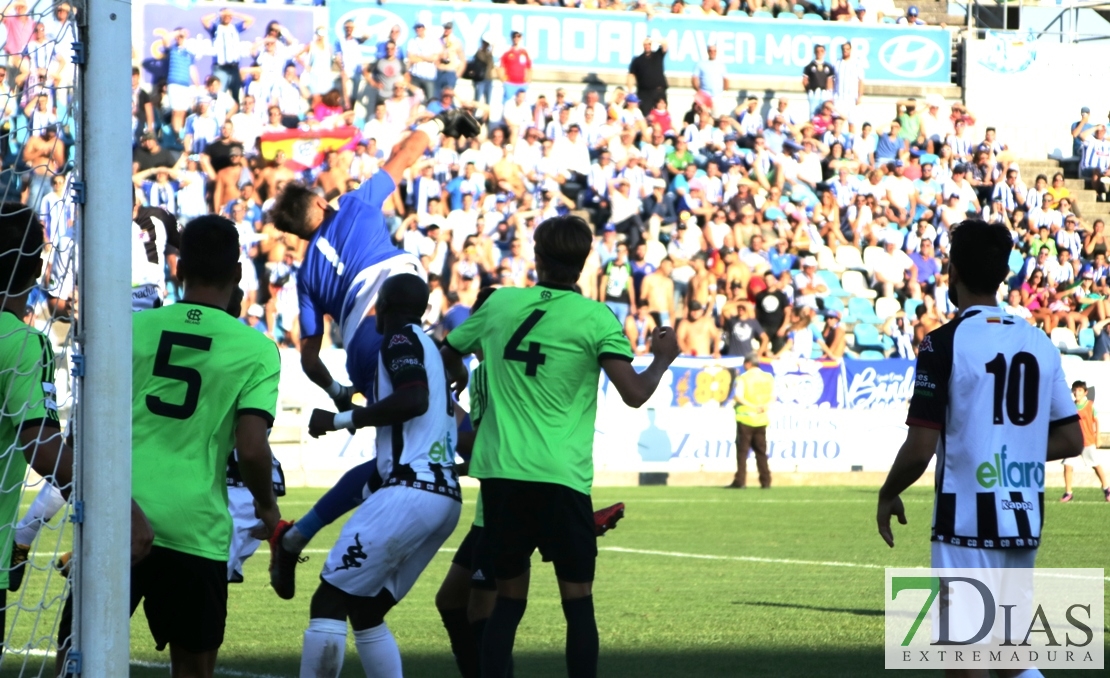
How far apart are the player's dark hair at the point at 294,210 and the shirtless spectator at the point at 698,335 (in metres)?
15.9

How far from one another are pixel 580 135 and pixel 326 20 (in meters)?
4.90

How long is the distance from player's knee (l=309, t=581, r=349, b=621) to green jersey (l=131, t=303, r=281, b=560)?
1003mm

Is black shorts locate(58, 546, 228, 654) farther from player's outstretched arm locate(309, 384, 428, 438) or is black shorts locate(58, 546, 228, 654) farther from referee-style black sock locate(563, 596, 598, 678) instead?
referee-style black sock locate(563, 596, 598, 678)

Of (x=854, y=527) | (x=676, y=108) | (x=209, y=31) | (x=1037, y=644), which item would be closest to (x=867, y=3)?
(x=676, y=108)

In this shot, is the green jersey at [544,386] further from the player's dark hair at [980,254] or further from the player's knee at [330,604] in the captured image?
the player's dark hair at [980,254]

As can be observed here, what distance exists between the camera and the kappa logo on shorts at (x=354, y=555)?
575 cm

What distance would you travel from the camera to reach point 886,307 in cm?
2470

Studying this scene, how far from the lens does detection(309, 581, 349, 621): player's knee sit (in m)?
5.84

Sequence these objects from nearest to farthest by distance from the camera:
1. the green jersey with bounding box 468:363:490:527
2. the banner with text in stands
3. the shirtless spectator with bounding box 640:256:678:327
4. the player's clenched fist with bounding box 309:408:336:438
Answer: the player's clenched fist with bounding box 309:408:336:438
the green jersey with bounding box 468:363:490:527
the shirtless spectator with bounding box 640:256:678:327
the banner with text in stands

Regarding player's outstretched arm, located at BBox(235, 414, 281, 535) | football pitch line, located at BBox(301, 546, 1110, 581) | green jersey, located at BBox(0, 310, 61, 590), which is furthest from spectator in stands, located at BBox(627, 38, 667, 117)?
green jersey, located at BBox(0, 310, 61, 590)

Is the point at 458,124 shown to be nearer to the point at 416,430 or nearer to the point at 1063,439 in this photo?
the point at 416,430

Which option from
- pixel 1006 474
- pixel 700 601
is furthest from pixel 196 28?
pixel 1006 474

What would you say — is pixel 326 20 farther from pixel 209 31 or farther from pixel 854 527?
pixel 854 527

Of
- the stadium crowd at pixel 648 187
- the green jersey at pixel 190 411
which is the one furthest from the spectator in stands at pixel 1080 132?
the green jersey at pixel 190 411
